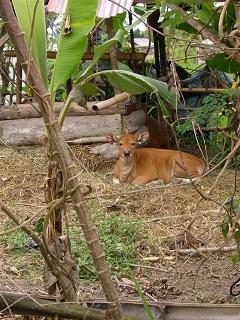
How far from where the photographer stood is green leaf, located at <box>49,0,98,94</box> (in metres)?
3.62

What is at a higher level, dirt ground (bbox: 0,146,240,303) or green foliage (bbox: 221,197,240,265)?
green foliage (bbox: 221,197,240,265)

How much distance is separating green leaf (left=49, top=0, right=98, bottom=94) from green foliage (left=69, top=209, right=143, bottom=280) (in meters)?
2.33

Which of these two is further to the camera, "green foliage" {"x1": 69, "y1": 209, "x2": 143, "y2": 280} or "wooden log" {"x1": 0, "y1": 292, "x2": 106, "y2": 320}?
"green foliage" {"x1": 69, "y1": 209, "x2": 143, "y2": 280}

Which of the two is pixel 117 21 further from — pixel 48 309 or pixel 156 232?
pixel 48 309

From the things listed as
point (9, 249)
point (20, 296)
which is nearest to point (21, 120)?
point (9, 249)

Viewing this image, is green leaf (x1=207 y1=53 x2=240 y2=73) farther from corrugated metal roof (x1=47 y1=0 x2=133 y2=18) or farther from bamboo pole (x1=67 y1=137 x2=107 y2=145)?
bamboo pole (x1=67 y1=137 x2=107 y2=145)

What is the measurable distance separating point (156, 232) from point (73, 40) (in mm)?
3813

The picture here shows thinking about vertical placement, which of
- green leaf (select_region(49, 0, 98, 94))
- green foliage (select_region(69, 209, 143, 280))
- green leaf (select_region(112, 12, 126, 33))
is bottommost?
green foliage (select_region(69, 209, 143, 280))

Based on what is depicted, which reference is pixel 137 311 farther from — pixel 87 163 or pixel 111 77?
pixel 87 163

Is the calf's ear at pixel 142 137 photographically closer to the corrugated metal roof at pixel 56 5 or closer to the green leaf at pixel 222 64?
the corrugated metal roof at pixel 56 5

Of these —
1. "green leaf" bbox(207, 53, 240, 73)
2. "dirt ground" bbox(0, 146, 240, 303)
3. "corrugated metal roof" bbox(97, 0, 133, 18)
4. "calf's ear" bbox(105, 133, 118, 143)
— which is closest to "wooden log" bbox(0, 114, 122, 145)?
"dirt ground" bbox(0, 146, 240, 303)

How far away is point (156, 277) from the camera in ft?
19.9

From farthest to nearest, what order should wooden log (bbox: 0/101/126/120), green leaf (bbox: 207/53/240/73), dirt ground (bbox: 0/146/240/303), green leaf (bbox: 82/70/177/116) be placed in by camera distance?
wooden log (bbox: 0/101/126/120), dirt ground (bbox: 0/146/240/303), green leaf (bbox: 207/53/240/73), green leaf (bbox: 82/70/177/116)

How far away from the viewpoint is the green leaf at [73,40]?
3625 mm
